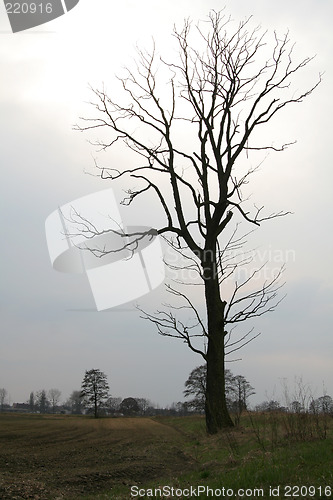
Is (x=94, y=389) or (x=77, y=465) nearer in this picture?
(x=77, y=465)

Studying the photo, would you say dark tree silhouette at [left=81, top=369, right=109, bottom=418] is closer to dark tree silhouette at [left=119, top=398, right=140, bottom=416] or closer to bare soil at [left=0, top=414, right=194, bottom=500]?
dark tree silhouette at [left=119, top=398, right=140, bottom=416]

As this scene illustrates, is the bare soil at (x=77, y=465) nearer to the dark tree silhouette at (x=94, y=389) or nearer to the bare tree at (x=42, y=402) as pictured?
the dark tree silhouette at (x=94, y=389)

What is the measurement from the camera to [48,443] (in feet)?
36.2

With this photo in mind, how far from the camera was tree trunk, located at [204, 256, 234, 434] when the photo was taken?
36.4 ft

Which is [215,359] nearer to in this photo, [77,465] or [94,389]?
[77,465]

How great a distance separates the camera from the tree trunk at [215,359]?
11.1m

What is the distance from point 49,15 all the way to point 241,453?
388 inches

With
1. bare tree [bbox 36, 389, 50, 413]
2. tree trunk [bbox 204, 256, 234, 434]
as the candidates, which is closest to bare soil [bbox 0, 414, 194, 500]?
tree trunk [bbox 204, 256, 234, 434]

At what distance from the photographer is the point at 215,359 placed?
11.4m

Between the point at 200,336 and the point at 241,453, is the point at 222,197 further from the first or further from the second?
the point at 241,453

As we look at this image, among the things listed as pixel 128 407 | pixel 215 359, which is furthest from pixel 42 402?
pixel 215 359

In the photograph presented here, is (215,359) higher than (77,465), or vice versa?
(215,359)

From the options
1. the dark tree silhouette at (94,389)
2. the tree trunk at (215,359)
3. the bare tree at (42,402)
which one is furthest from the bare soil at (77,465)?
the bare tree at (42,402)

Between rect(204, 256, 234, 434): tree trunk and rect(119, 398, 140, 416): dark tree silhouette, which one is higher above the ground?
rect(204, 256, 234, 434): tree trunk
